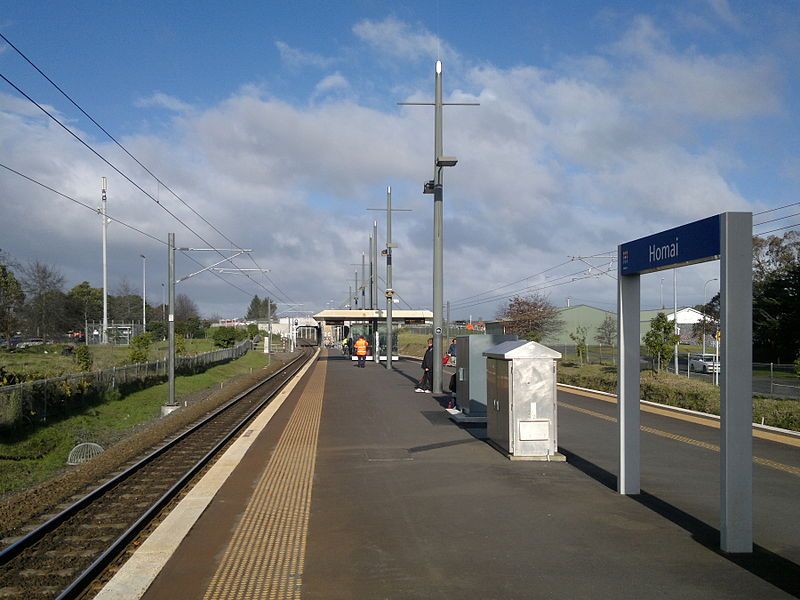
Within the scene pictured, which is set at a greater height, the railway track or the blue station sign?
the blue station sign

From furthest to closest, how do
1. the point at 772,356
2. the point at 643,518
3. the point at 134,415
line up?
the point at 772,356
the point at 134,415
the point at 643,518

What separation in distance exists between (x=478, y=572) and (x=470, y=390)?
10.2m

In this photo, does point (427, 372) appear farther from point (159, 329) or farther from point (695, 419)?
point (159, 329)

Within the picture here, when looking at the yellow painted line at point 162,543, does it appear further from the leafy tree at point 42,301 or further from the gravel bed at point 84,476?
the leafy tree at point 42,301

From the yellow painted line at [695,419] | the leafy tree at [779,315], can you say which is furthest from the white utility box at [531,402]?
the leafy tree at [779,315]

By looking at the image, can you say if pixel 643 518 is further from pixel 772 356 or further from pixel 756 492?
pixel 772 356

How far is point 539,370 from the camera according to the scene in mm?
11531

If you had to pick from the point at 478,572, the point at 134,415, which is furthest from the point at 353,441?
the point at 134,415

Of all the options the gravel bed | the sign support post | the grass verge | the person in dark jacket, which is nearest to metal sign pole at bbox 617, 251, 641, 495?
the sign support post

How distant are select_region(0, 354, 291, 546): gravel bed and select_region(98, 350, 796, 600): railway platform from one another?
2203 mm

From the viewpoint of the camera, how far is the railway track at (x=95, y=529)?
7070 mm

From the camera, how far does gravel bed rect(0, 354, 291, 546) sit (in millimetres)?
10469

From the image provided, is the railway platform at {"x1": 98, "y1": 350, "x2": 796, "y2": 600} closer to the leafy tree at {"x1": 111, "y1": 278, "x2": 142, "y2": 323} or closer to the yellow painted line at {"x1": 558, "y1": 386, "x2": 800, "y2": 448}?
the yellow painted line at {"x1": 558, "y1": 386, "x2": 800, "y2": 448}

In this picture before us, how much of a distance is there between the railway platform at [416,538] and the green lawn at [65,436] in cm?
621
